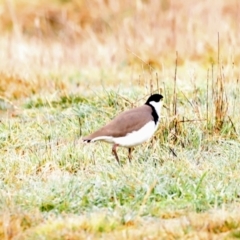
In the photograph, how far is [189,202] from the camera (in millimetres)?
5758

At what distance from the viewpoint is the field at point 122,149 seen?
5.43 meters

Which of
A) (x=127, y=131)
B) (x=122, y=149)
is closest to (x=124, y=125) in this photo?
(x=127, y=131)

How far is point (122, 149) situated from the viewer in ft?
24.1

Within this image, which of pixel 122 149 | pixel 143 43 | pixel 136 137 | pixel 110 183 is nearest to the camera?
pixel 110 183

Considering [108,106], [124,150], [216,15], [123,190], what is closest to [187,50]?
[216,15]

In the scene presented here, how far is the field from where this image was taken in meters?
5.43

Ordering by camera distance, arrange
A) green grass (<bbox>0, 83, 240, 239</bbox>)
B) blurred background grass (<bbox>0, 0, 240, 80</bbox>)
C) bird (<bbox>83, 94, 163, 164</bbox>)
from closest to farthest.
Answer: green grass (<bbox>0, 83, 240, 239</bbox>) < bird (<bbox>83, 94, 163, 164</bbox>) < blurred background grass (<bbox>0, 0, 240, 80</bbox>)

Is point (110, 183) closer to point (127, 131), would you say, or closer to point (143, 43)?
point (127, 131)

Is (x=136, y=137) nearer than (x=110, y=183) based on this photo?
No

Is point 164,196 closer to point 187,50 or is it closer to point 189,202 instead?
point 189,202

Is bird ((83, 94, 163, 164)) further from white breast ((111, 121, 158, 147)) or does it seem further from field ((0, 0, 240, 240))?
field ((0, 0, 240, 240))

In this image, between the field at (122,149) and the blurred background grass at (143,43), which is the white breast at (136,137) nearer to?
the field at (122,149)

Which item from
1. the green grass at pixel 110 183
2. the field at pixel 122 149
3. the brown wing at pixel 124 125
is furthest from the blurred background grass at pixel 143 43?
the brown wing at pixel 124 125

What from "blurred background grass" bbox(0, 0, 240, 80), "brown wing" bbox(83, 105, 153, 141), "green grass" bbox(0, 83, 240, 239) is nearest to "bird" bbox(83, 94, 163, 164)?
"brown wing" bbox(83, 105, 153, 141)
